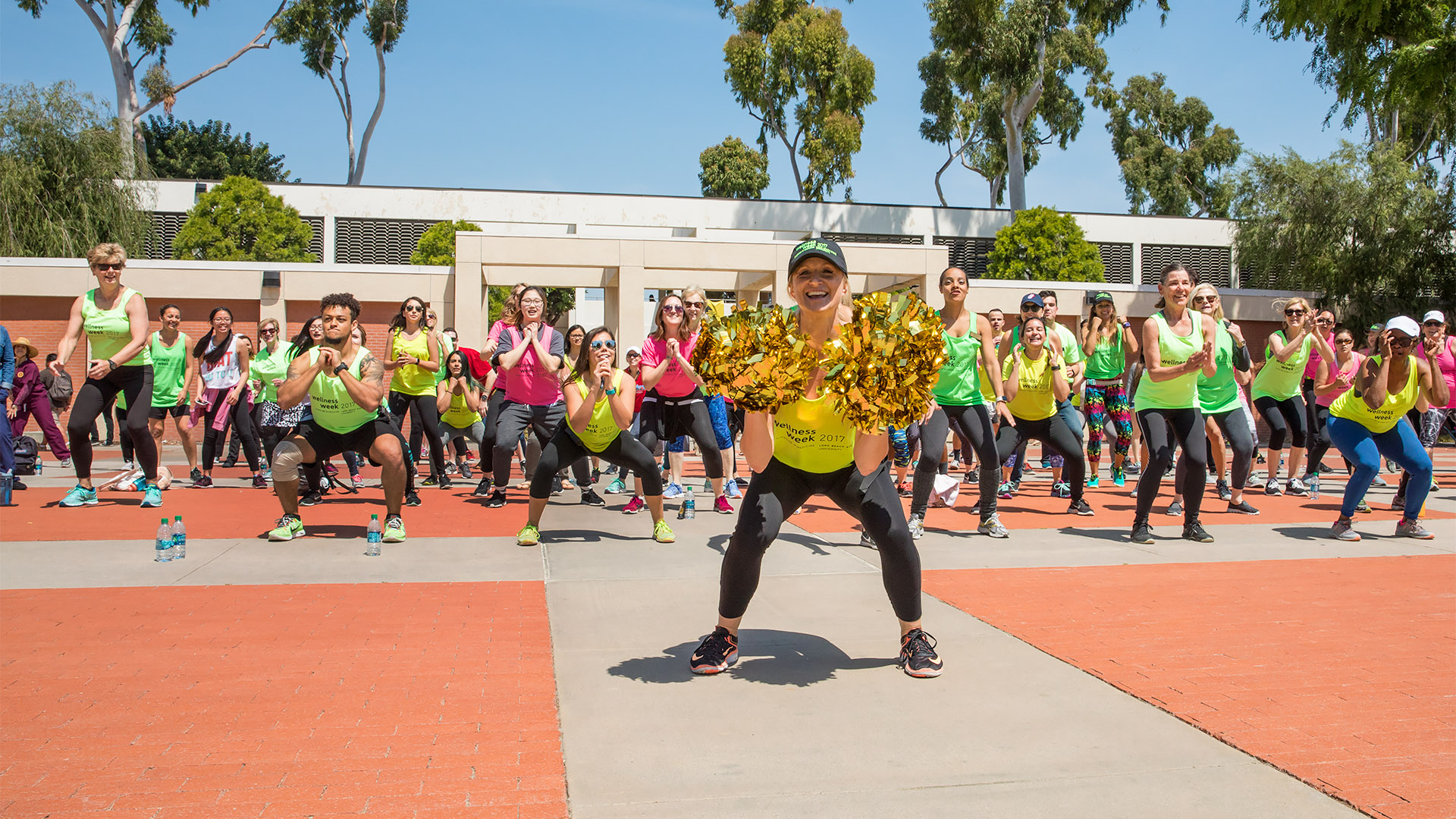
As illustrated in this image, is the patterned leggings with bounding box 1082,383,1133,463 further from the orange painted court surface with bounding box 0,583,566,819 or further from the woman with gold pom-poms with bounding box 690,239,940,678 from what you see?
the orange painted court surface with bounding box 0,583,566,819

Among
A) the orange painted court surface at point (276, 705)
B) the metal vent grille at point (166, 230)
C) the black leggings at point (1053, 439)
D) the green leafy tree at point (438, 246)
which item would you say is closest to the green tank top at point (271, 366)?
the orange painted court surface at point (276, 705)

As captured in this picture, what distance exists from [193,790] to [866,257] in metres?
22.2

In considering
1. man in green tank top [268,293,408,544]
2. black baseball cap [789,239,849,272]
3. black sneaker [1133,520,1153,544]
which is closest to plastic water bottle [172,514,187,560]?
man in green tank top [268,293,408,544]

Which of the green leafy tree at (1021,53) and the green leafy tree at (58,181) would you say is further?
the green leafy tree at (1021,53)

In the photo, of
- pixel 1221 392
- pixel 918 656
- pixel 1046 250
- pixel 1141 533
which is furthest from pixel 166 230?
pixel 918 656

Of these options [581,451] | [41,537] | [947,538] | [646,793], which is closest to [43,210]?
[41,537]

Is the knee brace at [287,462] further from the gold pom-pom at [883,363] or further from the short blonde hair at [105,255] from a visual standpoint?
the gold pom-pom at [883,363]

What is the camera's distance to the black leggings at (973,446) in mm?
7508

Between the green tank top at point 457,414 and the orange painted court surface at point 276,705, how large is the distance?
5581 mm

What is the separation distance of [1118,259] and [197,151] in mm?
49821

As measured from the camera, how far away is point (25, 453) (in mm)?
12109

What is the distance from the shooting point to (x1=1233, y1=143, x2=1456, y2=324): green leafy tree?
25766mm

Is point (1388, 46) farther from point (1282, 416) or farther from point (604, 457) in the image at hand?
point (604, 457)

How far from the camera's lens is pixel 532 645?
444 cm
